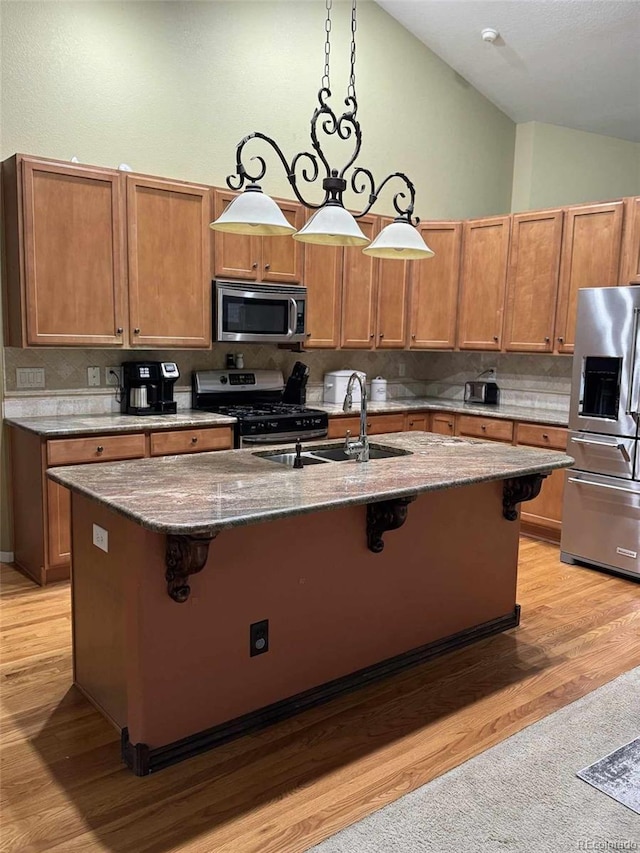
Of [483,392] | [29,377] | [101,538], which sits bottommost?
[101,538]

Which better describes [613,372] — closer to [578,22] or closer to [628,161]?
[578,22]

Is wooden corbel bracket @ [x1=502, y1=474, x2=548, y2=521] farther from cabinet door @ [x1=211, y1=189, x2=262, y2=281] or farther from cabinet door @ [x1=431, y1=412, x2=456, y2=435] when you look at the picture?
cabinet door @ [x1=211, y1=189, x2=262, y2=281]

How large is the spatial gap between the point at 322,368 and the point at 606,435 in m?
2.30

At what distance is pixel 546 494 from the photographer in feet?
15.6

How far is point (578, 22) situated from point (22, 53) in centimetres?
359

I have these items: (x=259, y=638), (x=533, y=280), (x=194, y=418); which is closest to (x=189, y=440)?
(x=194, y=418)

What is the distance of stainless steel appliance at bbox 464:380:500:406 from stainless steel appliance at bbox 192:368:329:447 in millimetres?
1541

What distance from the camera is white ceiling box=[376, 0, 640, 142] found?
15.1 feet

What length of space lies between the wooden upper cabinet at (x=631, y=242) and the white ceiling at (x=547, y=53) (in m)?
1.25

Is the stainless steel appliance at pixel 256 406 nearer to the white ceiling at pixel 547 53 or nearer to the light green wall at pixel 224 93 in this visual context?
the light green wall at pixel 224 93

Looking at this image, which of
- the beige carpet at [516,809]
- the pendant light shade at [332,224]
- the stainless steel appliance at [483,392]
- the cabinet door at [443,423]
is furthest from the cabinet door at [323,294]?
the beige carpet at [516,809]

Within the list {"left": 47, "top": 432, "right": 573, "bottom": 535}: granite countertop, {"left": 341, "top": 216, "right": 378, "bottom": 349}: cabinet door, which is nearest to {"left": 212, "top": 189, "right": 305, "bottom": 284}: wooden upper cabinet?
{"left": 341, "top": 216, "right": 378, "bottom": 349}: cabinet door

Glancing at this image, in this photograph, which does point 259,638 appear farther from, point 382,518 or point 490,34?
point 490,34

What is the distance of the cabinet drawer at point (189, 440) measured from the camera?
4.02 meters
